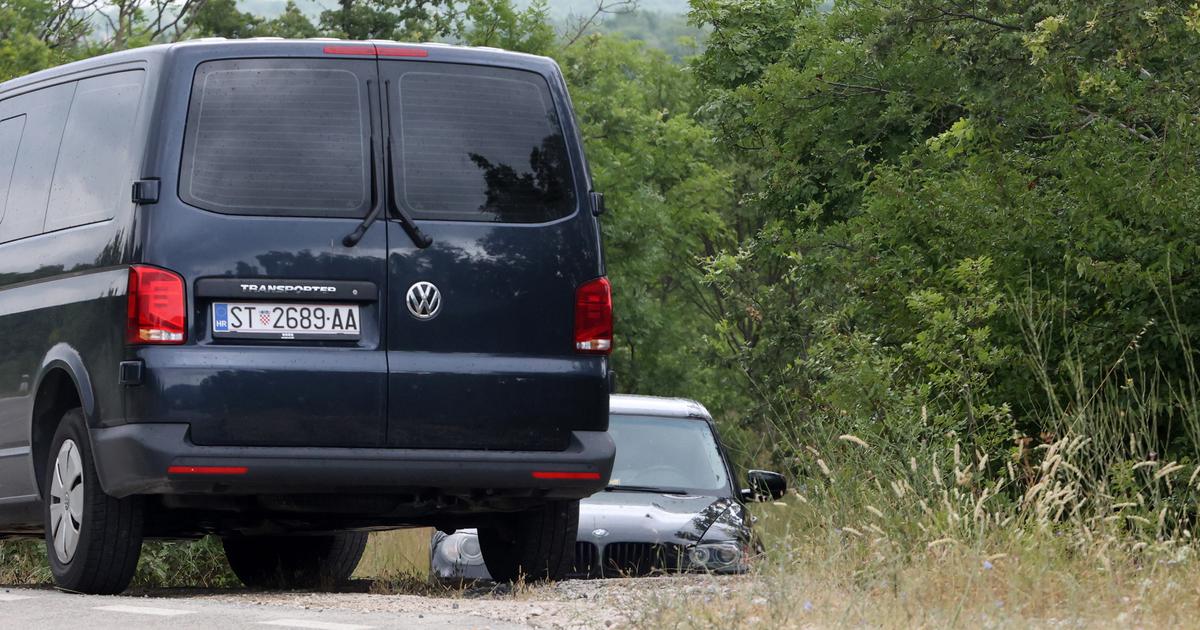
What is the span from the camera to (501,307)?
25.8ft

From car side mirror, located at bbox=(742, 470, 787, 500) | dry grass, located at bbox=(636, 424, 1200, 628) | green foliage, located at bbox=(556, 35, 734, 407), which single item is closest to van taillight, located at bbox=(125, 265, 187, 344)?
dry grass, located at bbox=(636, 424, 1200, 628)

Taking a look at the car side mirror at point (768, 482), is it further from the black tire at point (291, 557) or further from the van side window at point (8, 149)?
the van side window at point (8, 149)

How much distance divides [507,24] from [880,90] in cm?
1781

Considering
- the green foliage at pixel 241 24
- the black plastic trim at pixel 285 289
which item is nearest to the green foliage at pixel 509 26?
the green foliage at pixel 241 24

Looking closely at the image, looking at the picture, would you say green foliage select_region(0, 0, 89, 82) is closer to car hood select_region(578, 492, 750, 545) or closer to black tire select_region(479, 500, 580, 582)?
car hood select_region(578, 492, 750, 545)

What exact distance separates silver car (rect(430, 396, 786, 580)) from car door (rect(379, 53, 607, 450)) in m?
2.17

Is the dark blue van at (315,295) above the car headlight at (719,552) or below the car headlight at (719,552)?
above

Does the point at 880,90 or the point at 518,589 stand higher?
the point at 880,90

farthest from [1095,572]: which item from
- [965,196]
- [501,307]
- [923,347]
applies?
[965,196]

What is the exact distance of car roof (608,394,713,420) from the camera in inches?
492

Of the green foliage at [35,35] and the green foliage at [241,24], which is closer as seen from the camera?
the green foliage at [35,35]

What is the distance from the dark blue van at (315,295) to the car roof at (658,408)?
4.15 metres

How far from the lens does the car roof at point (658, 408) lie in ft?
41.0

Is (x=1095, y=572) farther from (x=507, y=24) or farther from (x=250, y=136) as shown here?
(x=507, y=24)
